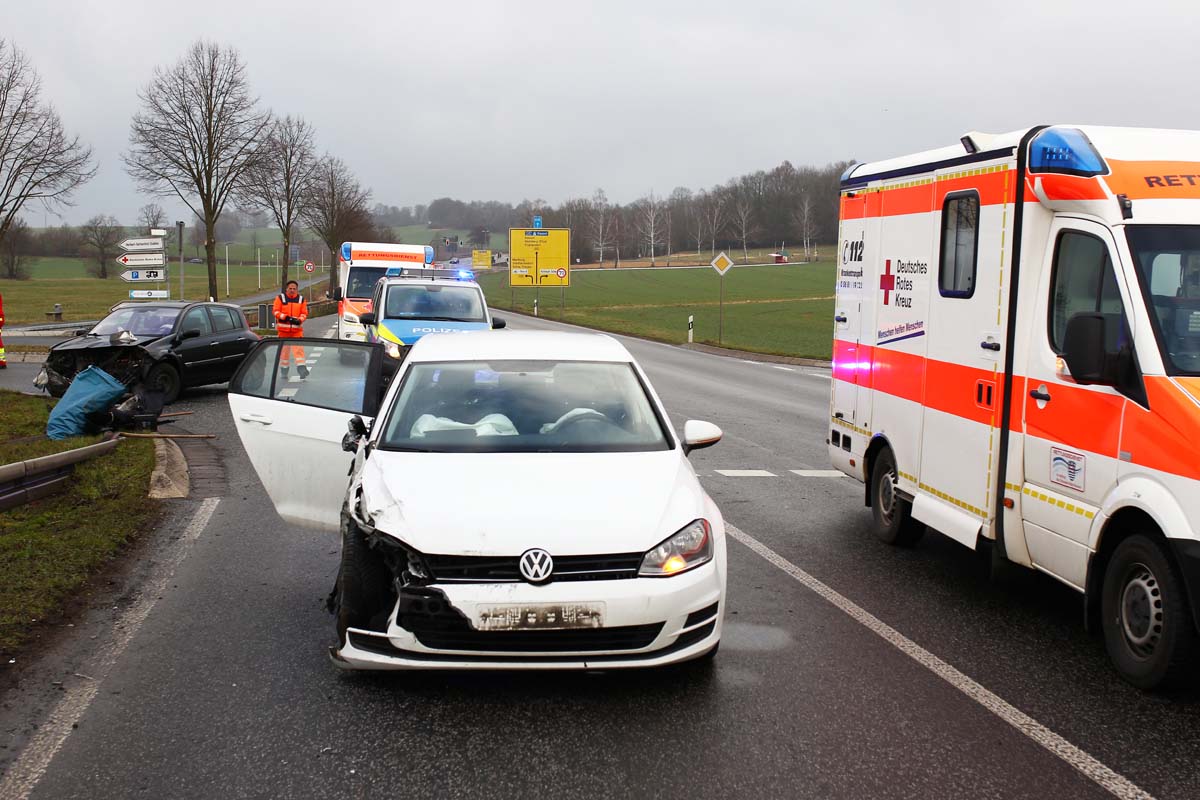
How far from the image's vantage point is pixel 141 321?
16.7 metres

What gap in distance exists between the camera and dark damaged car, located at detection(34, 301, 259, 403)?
47.4 feet

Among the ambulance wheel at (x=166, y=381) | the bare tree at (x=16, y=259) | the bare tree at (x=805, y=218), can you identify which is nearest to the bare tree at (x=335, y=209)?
the bare tree at (x=16, y=259)

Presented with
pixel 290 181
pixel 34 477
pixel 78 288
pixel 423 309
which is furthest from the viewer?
pixel 78 288

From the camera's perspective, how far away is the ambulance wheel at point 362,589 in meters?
4.34

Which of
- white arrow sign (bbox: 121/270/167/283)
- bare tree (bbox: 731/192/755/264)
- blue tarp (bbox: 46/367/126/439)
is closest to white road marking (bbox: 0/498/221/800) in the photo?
blue tarp (bbox: 46/367/126/439)

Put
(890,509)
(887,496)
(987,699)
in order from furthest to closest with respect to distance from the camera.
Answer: (887,496)
(890,509)
(987,699)

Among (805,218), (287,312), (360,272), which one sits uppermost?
(805,218)

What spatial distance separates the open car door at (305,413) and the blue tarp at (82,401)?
19.5 feet

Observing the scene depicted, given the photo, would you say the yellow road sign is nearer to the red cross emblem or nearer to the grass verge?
the grass verge

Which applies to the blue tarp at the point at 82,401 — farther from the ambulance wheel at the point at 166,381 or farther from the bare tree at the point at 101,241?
the bare tree at the point at 101,241

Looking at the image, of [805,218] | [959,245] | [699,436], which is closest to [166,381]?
→ [699,436]

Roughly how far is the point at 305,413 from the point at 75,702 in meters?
2.34

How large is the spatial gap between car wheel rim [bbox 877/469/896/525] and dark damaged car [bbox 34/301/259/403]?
11.0 meters

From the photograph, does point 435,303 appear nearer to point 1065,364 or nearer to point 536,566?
point 1065,364
